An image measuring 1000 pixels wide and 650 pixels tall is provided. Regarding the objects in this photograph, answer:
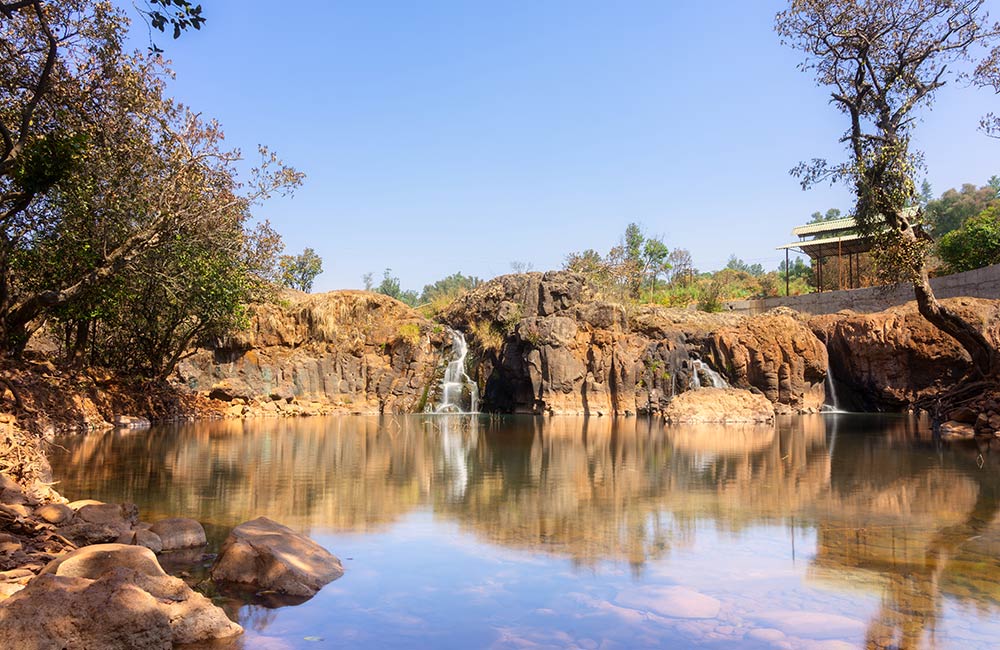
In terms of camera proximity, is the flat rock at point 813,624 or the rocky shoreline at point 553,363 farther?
the rocky shoreline at point 553,363

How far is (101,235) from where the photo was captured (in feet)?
56.5

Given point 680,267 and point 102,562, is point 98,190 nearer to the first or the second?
point 102,562

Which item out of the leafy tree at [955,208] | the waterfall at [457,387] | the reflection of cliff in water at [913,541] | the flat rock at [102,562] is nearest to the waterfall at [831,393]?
the waterfall at [457,387]

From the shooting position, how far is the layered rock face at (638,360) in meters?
33.2

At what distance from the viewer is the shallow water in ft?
16.2

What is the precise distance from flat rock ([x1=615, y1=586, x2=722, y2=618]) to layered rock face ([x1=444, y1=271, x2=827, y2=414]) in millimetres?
27674

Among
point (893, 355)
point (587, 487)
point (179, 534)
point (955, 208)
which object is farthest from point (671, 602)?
point (955, 208)

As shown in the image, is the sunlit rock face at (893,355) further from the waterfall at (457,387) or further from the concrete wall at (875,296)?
the waterfall at (457,387)

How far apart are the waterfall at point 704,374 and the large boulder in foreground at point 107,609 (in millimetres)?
→ 30257

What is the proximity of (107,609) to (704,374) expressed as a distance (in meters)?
31.8

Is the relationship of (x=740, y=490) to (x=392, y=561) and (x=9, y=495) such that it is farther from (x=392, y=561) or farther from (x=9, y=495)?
(x=9, y=495)

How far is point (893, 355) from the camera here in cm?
3195

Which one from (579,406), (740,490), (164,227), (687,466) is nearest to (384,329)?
(579,406)

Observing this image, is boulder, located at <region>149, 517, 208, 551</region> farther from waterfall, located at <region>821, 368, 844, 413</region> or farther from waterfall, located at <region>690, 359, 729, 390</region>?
waterfall, located at <region>821, 368, 844, 413</region>
